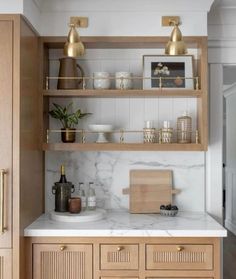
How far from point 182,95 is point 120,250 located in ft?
3.75

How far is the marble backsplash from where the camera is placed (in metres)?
3.02

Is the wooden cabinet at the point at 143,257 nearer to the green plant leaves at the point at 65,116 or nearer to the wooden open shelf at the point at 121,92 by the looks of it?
the green plant leaves at the point at 65,116

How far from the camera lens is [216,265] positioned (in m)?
2.40

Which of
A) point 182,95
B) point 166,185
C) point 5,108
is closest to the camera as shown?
point 5,108

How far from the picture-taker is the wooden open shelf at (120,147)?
2750 mm

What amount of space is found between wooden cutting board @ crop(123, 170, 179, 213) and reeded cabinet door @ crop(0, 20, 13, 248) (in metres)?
0.96

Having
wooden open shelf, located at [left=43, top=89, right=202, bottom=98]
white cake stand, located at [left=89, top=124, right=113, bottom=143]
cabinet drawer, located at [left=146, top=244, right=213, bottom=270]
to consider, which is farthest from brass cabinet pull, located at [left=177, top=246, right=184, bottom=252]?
wooden open shelf, located at [left=43, top=89, right=202, bottom=98]

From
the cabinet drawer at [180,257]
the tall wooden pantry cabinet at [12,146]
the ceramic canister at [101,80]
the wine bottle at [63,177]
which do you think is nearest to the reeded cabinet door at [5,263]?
the tall wooden pantry cabinet at [12,146]

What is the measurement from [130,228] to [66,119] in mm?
947

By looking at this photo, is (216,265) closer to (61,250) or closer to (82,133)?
(61,250)

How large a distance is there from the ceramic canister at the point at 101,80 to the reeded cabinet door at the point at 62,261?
1.10m

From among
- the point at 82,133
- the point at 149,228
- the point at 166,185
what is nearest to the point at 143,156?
the point at 166,185

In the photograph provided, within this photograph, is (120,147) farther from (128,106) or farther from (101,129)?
(128,106)

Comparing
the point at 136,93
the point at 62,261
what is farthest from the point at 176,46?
the point at 62,261
